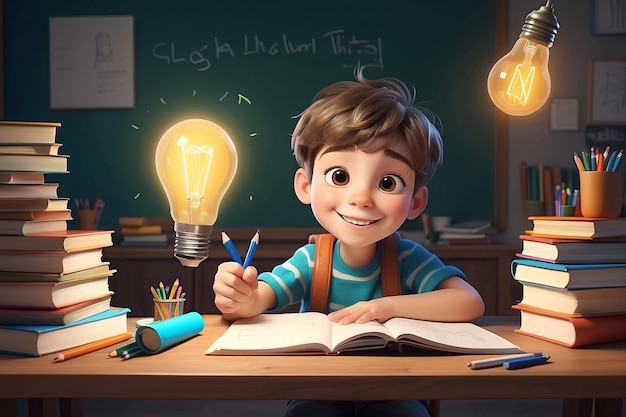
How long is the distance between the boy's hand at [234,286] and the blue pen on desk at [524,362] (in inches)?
18.7

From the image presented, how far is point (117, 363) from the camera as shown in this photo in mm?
963

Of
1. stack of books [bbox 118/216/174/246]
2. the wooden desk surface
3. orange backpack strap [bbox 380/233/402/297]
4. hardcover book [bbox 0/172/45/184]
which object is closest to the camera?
the wooden desk surface

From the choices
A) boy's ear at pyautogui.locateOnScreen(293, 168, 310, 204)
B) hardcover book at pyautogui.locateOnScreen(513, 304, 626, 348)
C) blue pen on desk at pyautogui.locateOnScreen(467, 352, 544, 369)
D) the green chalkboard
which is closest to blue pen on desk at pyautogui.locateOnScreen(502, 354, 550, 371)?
blue pen on desk at pyautogui.locateOnScreen(467, 352, 544, 369)

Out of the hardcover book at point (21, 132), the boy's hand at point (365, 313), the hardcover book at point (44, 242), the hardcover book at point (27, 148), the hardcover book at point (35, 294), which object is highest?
the hardcover book at point (21, 132)

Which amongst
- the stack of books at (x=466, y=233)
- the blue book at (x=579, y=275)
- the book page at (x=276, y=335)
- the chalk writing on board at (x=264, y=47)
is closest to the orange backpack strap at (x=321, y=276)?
the book page at (x=276, y=335)

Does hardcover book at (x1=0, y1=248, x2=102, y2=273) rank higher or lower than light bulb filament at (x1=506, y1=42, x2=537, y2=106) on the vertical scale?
lower

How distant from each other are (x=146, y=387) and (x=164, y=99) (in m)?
2.83

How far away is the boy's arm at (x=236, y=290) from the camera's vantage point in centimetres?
121

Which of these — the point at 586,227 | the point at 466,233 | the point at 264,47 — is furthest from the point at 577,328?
the point at 264,47

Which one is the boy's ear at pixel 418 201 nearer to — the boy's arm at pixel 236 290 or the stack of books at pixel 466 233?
the boy's arm at pixel 236 290

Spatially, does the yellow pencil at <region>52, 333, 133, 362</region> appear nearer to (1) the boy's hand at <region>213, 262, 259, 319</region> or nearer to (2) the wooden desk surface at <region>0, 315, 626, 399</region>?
(2) the wooden desk surface at <region>0, 315, 626, 399</region>

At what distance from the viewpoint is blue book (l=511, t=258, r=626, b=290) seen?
1.10 meters

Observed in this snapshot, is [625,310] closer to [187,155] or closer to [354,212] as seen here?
[354,212]

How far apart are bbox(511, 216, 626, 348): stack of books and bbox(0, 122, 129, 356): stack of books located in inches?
29.2
